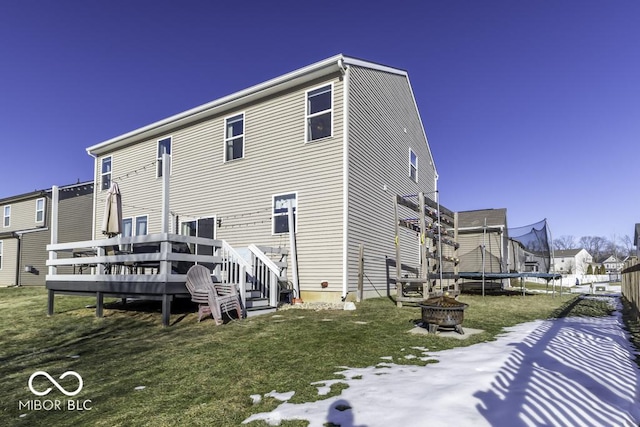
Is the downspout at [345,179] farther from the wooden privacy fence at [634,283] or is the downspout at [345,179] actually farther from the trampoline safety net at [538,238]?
the trampoline safety net at [538,238]

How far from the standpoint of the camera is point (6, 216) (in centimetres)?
2453

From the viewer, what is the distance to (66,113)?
20.4 metres

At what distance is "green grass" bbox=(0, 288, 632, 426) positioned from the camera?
11.1ft

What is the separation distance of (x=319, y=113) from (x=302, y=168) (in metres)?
1.64

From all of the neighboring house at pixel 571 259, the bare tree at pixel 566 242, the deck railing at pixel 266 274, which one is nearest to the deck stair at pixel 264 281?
the deck railing at pixel 266 274

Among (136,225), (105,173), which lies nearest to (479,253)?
(136,225)

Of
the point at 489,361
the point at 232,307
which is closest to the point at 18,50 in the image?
the point at 232,307

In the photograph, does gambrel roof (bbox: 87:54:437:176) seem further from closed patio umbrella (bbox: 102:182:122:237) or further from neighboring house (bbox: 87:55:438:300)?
closed patio umbrella (bbox: 102:182:122:237)

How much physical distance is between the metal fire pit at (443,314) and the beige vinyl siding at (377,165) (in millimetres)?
3881

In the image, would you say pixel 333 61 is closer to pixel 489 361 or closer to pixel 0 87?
pixel 489 361

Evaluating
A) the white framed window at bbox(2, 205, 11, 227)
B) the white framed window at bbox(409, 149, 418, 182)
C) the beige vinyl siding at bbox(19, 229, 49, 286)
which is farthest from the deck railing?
the white framed window at bbox(2, 205, 11, 227)

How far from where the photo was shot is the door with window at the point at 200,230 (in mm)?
12695

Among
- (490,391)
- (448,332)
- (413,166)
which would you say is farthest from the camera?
(413,166)

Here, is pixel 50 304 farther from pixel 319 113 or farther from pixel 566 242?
pixel 566 242
